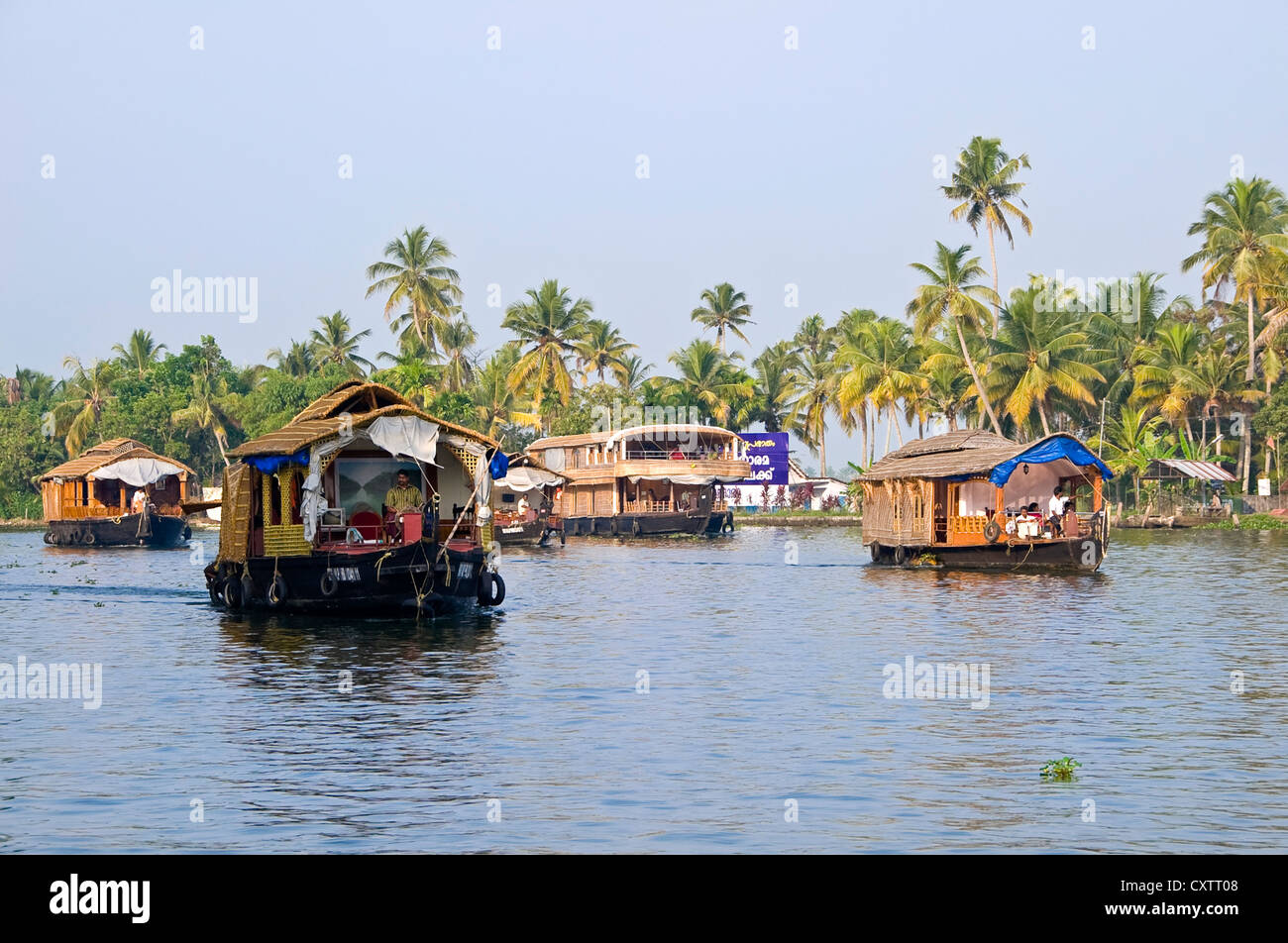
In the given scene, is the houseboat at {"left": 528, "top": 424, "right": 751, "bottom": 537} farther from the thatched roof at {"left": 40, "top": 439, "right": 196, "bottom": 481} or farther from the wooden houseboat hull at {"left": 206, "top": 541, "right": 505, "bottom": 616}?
the wooden houseboat hull at {"left": 206, "top": 541, "right": 505, "bottom": 616}

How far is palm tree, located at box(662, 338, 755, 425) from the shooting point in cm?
8700

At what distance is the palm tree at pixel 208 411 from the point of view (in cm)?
8075

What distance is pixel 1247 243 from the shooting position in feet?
207

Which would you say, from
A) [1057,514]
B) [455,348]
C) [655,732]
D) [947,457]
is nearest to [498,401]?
[455,348]

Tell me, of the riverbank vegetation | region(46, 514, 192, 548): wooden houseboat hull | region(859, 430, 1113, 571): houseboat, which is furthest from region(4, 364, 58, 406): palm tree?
region(859, 430, 1113, 571): houseboat

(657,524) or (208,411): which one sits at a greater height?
(208,411)

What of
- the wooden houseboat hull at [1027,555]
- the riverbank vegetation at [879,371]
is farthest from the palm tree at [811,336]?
the wooden houseboat hull at [1027,555]

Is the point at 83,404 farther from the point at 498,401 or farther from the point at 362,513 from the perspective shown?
the point at 362,513

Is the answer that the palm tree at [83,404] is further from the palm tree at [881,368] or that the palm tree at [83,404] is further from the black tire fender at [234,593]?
the black tire fender at [234,593]

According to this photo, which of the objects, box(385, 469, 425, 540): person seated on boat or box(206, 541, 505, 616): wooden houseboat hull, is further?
box(385, 469, 425, 540): person seated on boat

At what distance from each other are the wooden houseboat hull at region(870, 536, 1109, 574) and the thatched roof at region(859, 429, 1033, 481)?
1997 millimetres

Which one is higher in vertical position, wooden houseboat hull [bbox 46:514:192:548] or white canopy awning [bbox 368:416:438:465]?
white canopy awning [bbox 368:416:438:465]

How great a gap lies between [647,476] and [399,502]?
39.6m

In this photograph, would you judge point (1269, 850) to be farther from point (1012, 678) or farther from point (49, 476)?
point (49, 476)
